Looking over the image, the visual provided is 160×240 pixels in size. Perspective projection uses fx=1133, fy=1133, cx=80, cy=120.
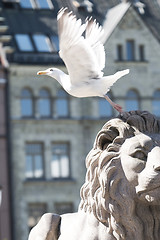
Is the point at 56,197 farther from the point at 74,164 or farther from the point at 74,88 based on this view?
the point at 74,88

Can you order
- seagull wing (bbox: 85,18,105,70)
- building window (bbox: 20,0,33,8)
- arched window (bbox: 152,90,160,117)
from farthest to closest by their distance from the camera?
building window (bbox: 20,0,33,8), arched window (bbox: 152,90,160,117), seagull wing (bbox: 85,18,105,70)

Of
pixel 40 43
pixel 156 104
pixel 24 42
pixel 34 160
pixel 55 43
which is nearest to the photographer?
pixel 34 160

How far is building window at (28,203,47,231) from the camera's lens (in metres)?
48.6

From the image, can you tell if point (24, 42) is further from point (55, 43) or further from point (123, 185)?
point (123, 185)

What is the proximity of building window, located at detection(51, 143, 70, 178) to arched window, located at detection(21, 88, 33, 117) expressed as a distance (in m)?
1.82

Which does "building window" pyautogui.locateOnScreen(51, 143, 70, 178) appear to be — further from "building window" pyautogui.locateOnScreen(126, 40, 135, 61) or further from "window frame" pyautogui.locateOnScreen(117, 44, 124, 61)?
"building window" pyautogui.locateOnScreen(126, 40, 135, 61)

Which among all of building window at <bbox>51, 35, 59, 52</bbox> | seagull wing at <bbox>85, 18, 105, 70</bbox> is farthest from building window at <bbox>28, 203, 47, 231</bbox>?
seagull wing at <bbox>85, 18, 105, 70</bbox>

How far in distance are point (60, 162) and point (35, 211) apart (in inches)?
107

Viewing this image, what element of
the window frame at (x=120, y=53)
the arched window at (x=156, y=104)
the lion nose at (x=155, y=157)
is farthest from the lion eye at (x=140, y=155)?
the arched window at (x=156, y=104)

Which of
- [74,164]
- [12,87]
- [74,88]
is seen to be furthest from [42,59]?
[74,88]

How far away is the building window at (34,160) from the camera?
164 ft

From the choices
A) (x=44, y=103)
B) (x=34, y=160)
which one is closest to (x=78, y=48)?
(x=34, y=160)

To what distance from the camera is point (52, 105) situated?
165 ft

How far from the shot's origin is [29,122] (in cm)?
5041
